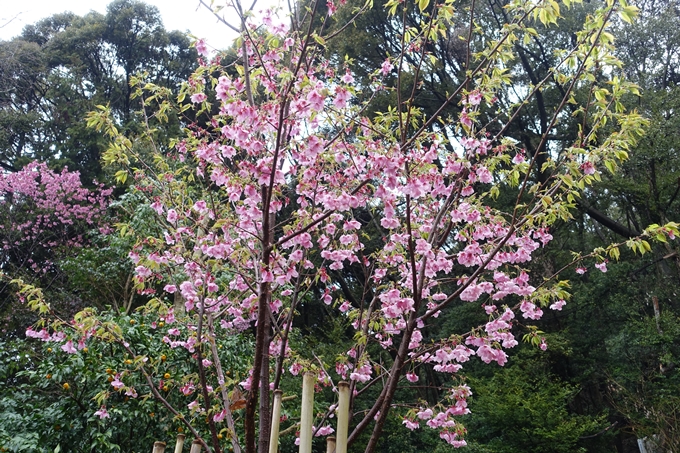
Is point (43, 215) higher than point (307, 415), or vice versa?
point (43, 215)

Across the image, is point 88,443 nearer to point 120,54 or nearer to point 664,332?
point 664,332

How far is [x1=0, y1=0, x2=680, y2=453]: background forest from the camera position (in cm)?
348

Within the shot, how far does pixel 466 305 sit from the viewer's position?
7613mm

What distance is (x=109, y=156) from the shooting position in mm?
2350

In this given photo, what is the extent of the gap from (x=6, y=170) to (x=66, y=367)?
9526mm

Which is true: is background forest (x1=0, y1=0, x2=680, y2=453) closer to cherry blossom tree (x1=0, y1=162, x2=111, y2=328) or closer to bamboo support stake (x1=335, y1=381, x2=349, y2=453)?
cherry blossom tree (x1=0, y1=162, x2=111, y2=328)

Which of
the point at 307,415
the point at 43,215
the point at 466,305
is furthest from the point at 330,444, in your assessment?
the point at 43,215

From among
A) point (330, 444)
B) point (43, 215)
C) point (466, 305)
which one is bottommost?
point (330, 444)

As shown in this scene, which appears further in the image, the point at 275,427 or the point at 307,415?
the point at 275,427

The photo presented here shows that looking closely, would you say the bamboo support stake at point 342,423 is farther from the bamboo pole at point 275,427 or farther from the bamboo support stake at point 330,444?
the bamboo pole at point 275,427

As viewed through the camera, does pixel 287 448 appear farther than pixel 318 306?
No

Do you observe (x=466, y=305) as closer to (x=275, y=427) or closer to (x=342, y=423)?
(x=275, y=427)

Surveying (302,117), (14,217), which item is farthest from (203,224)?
(14,217)

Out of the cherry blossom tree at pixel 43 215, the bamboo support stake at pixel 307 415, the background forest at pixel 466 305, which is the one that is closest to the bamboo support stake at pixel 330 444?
the bamboo support stake at pixel 307 415
